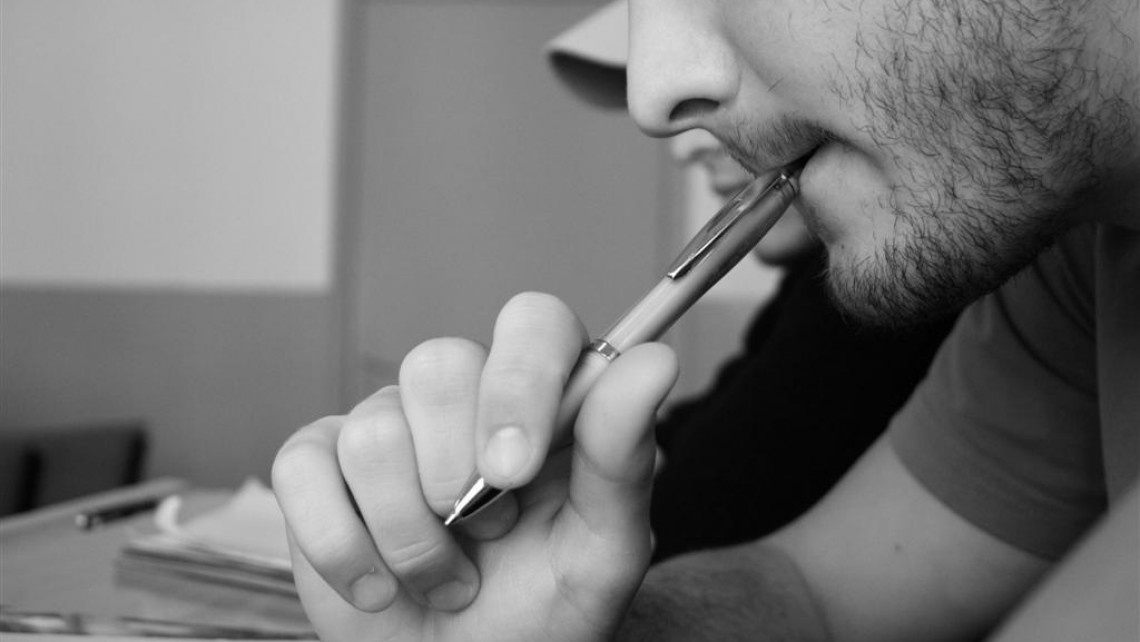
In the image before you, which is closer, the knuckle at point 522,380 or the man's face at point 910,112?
the knuckle at point 522,380

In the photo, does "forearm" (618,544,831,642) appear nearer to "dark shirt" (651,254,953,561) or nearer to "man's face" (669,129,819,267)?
"dark shirt" (651,254,953,561)

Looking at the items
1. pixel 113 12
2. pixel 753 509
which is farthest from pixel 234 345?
pixel 753 509

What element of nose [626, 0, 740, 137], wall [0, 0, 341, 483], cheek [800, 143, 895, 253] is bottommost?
wall [0, 0, 341, 483]

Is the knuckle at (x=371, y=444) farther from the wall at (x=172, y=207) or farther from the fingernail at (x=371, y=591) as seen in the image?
the wall at (x=172, y=207)

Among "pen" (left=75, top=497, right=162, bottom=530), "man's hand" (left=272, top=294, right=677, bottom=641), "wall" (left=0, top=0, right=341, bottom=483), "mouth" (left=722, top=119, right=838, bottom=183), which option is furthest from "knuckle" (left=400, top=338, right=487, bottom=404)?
"wall" (left=0, top=0, right=341, bottom=483)

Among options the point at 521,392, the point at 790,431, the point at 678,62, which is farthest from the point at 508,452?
the point at 790,431

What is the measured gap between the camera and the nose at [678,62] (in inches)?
23.5

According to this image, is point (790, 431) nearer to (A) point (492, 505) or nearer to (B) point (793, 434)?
(B) point (793, 434)

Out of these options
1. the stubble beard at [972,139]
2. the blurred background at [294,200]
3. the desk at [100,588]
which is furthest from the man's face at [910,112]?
the blurred background at [294,200]

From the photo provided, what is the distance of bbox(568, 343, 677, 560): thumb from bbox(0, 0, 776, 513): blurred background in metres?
3.09

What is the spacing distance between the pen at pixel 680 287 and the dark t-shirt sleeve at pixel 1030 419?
256 mm

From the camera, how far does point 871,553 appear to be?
80 centimetres

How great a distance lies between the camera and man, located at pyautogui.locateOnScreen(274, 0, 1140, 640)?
19.5 inches

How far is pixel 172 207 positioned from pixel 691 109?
3388 millimetres
